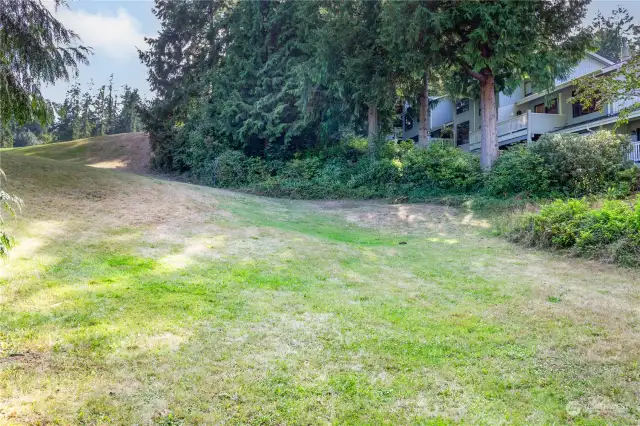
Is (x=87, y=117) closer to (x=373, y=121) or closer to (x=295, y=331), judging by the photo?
(x=373, y=121)

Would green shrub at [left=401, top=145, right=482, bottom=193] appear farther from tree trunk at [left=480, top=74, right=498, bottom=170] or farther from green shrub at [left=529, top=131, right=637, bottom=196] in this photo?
green shrub at [left=529, top=131, right=637, bottom=196]

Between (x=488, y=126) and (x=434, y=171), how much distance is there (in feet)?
9.67

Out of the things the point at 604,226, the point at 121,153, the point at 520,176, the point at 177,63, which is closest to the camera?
the point at 604,226

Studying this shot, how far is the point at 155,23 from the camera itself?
3020 centimetres

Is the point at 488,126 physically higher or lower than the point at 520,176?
higher

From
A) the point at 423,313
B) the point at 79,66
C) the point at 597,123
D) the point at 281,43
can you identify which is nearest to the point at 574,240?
the point at 423,313

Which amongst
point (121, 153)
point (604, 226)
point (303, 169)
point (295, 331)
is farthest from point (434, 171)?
point (121, 153)

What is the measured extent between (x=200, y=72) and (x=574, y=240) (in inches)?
971

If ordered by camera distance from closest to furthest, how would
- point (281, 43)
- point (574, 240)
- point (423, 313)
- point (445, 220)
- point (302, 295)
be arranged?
point (423, 313), point (302, 295), point (574, 240), point (445, 220), point (281, 43)

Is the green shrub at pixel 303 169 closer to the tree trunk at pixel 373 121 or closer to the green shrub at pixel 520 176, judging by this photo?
the tree trunk at pixel 373 121

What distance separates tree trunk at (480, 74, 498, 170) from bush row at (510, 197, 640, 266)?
7.07 m

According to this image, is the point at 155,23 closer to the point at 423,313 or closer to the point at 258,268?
the point at 258,268

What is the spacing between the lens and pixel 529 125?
23.4m

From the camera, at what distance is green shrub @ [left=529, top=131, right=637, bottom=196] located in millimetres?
13320
